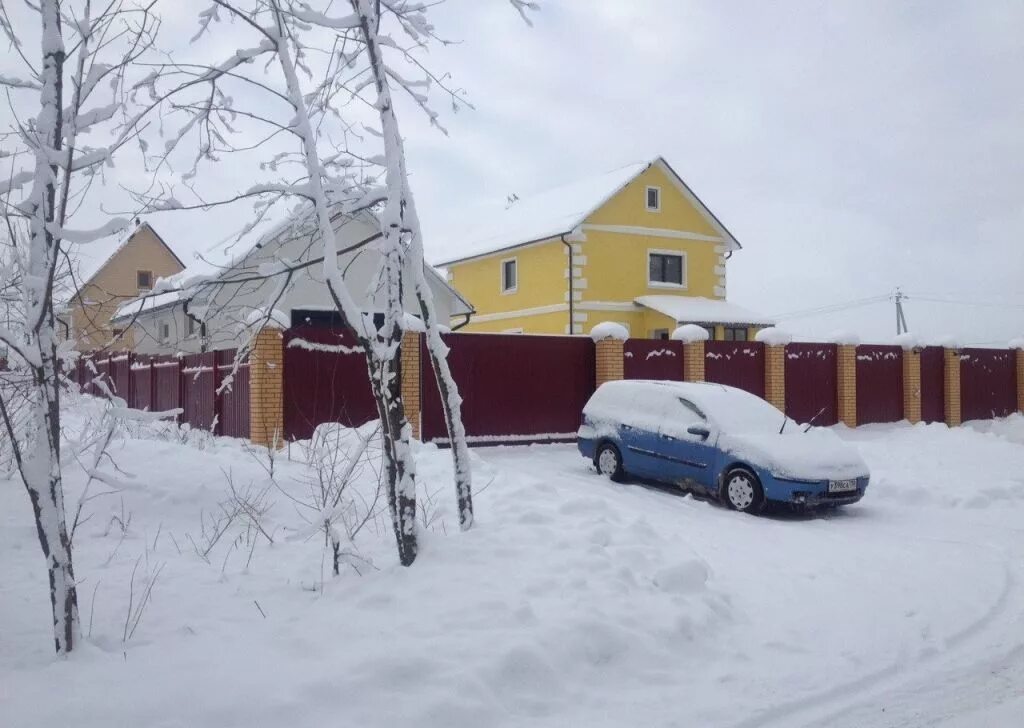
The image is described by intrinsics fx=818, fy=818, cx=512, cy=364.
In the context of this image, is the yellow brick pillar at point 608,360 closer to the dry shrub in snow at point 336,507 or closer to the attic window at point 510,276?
the dry shrub in snow at point 336,507

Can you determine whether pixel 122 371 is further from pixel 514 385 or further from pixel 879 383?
pixel 879 383

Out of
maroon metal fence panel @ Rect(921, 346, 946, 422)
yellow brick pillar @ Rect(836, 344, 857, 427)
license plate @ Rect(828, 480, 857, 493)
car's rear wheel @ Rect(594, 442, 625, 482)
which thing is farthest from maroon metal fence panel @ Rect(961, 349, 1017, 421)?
car's rear wheel @ Rect(594, 442, 625, 482)

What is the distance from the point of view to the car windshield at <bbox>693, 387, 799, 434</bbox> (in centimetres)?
1019

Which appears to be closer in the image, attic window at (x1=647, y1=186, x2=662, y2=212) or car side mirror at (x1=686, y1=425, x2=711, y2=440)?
car side mirror at (x1=686, y1=425, x2=711, y2=440)

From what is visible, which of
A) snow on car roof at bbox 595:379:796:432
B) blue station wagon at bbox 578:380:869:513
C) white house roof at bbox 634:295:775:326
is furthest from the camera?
white house roof at bbox 634:295:775:326

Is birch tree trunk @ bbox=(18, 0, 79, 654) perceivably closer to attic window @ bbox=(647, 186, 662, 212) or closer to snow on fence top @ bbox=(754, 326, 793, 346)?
snow on fence top @ bbox=(754, 326, 793, 346)

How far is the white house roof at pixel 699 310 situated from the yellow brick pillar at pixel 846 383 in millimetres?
5873

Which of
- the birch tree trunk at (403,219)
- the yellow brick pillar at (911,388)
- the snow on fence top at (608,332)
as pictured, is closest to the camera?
the birch tree trunk at (403,219)

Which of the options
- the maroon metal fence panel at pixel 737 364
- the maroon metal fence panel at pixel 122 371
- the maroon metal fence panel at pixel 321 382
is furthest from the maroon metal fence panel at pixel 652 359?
the maroon metal fence panel at pixel 122 371

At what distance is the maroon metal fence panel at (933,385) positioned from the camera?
20438 mm

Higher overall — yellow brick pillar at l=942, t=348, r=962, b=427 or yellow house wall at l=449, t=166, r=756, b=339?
yellow house wall at l=449, t=166, r=756, b=339

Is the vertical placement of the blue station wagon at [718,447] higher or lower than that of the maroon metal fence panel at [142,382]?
lower

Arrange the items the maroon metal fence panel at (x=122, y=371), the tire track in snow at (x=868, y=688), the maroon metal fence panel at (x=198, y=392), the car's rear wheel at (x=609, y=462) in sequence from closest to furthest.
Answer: the tire track in snow at (x=868, y=688) < the car's rear wheel at (x=609, y=462) < the maroon metal fence panel at (x=198, y=392) < the maroon metal fence panel at (x=122, y=371)

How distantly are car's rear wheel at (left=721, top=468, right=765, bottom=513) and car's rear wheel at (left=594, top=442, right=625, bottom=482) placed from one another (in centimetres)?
175
